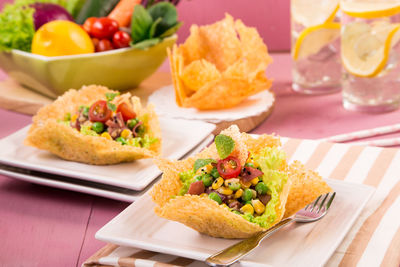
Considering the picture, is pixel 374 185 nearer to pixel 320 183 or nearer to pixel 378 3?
pixel 320 183

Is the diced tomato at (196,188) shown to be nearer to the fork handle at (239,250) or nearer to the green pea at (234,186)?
the green pea at (234,186)

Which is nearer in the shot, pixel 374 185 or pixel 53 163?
pixel 374 185

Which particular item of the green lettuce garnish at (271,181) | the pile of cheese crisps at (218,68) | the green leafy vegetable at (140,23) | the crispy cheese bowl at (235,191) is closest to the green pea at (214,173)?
the crispy cheese bowl at (235,191)

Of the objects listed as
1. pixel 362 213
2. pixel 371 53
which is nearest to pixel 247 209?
pixel 362 213

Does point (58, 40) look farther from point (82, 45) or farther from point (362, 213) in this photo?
point (362, 213)

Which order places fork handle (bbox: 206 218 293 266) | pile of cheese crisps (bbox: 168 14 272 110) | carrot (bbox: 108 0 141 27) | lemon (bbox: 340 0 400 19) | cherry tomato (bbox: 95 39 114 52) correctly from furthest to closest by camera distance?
carrot (bbox: 108 0 141 27)
cherry tomato (bbox: 95 39 114 52)
pile of cheese crisps (bbox: 168 14 272 110)
lemon (bbox: 340 0 400 19)
fork handle (bbox: 206 218 293 266)

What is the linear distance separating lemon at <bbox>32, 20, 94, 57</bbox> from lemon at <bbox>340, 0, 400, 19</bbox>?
3.47 feet

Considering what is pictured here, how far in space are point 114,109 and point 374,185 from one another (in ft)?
2.60

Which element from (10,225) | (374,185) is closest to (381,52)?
(374,185)

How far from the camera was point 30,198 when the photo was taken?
1.74 m

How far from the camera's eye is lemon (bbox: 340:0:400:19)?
215 centimetres

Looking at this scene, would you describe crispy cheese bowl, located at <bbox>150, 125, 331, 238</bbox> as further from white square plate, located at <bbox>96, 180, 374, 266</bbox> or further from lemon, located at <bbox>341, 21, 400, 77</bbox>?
lemon, located at <bbox>341, 21, 400, 77</bbox>

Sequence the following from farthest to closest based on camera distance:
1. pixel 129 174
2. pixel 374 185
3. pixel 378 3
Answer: pixel 378 3
pixel 129 174
pixel 374 185

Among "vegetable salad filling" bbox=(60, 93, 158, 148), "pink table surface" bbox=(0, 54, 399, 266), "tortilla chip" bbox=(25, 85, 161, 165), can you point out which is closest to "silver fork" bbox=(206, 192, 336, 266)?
"pink table surface" bbox=(0, 54, 399, 266)
